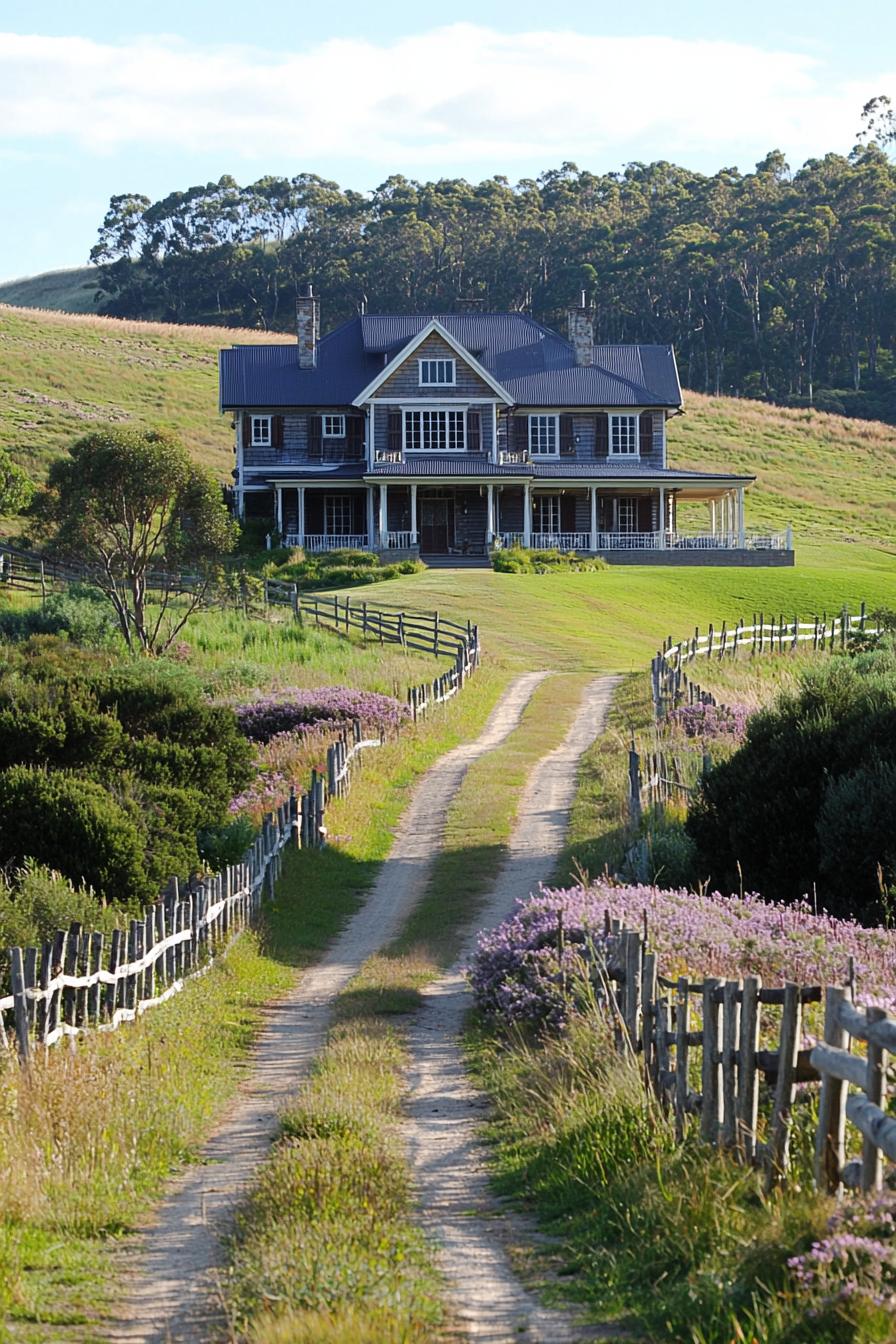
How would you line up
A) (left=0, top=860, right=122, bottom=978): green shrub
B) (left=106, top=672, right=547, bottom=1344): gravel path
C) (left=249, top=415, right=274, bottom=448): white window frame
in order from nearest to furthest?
(left=106, top=672, right=547, bottom=1344): gravel path
(left=0, top=860, right=122, bottom=978): green shrub
(left=249, top=415, right=274, bottom=448): white window frame

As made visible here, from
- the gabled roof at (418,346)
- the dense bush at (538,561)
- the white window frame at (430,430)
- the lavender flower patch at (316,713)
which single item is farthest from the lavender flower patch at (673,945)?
the white window frame at (430,430)

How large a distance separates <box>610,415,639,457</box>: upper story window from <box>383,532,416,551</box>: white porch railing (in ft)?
31.0

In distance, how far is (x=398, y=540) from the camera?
5844 cm

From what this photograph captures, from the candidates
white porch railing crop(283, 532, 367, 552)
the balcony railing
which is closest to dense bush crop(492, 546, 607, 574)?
the balcony railing

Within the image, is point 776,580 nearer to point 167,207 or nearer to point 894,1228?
point 894,1228

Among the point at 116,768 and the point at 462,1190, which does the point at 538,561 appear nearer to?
the point at 116,768

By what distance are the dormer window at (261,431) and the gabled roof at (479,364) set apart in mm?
792

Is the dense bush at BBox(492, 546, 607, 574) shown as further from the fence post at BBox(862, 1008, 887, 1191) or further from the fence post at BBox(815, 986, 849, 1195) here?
the fence post at BBox(862, 1008, 887, 1191)

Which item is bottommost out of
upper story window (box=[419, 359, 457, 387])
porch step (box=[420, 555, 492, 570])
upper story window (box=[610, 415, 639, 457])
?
porch step (box=[420, 555, 492, 570])

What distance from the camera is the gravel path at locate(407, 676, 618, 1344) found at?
7027 mm

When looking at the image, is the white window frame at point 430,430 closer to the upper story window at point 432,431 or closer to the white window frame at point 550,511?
the upper story window at point 432,431

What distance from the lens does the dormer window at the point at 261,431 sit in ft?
208

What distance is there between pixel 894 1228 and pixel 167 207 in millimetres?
149060

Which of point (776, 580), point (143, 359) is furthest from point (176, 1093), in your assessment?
point (143, 359)
